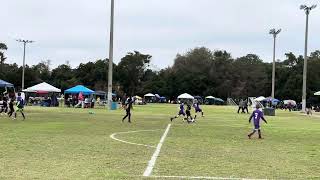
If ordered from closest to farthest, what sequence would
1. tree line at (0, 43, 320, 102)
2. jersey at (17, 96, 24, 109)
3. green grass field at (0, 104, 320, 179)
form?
green grass field at (0, 104, 320, 179)
jersey at (17, 96, 24, 109)
tree line at (0, 43, 320, 102)

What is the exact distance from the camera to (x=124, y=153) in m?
→ 14.5

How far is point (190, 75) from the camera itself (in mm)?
139375

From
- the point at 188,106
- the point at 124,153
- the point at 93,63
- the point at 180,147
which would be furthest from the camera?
the point at 93,63

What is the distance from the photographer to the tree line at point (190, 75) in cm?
13188

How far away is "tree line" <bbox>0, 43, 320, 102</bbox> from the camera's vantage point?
131875 millimetres

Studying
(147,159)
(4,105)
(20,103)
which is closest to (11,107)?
(20,103)

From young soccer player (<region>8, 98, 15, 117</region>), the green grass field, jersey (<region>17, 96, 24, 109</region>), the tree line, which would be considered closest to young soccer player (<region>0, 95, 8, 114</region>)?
young soccer player (<region>8, 98, 15, 117</region>)

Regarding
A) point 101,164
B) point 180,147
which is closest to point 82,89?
point 180,147

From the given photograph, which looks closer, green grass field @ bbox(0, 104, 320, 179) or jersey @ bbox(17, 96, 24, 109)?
green grass field @ bbox(0, 104, 320, 179)

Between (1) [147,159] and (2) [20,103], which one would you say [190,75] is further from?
(1) [147,159]

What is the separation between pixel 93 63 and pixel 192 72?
2502 centimetres

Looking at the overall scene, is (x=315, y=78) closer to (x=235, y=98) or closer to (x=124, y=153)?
(x=235, y=98)

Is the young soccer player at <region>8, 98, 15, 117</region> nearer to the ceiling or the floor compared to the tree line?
nearer to the floor

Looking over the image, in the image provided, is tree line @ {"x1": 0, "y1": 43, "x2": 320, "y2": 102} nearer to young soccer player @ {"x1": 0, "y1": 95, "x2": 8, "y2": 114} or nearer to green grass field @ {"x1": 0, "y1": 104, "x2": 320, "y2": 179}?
young soccer player @ {"x1": 0, "y1": 95, "x2": 8, "y2": 114}
